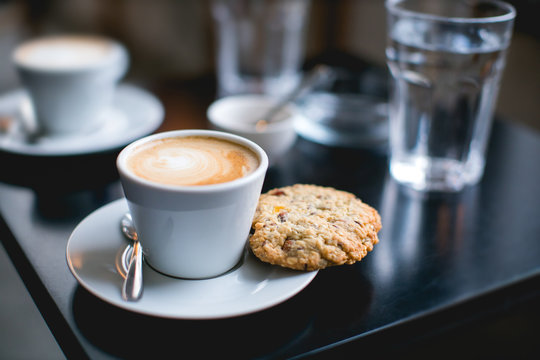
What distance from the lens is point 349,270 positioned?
1.89 ft

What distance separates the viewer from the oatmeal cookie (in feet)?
1.59

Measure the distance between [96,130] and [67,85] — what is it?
0.09 meters

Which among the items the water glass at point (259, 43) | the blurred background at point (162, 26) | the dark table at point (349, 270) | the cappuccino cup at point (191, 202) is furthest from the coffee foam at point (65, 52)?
the blurred background at point (162, 26)

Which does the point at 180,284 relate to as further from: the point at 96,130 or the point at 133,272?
the point at 96,130

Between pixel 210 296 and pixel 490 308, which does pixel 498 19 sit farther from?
pixel 210 296

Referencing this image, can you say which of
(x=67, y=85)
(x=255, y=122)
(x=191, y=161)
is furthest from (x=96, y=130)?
(x=191, y=161)

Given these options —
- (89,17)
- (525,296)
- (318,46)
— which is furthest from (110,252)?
(318,46)

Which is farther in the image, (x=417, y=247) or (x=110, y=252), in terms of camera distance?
(x=417, y=247)

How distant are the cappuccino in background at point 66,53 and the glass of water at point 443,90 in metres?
0.47

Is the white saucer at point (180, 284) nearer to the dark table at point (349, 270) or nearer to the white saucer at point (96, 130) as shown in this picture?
the dark table at point (349, 270)

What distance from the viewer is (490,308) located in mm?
580

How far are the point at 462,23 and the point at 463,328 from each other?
39cm

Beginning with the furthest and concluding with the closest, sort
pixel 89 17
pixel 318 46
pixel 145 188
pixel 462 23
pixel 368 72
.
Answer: pixel 318 46 < pixel 89 17 < pixel 368 72 < pixel 462 23 < pixel 145 188

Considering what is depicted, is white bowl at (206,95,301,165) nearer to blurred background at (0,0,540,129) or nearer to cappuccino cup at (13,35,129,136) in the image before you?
cappuccino cup at (13,35,129,136)
